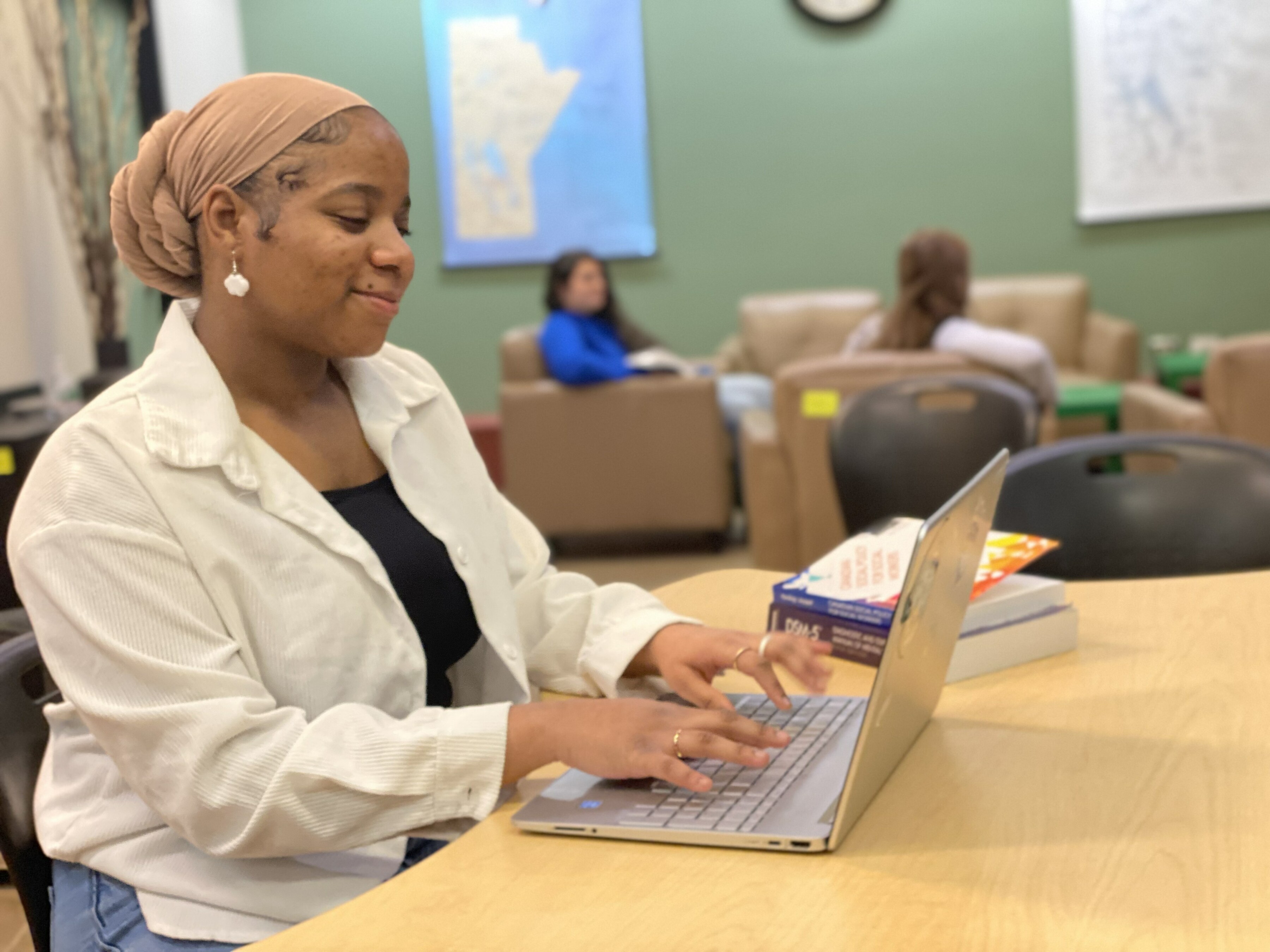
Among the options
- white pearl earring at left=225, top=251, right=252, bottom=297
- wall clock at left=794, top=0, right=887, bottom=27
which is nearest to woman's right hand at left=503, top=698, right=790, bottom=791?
white pearl earring at left=225, top=251, right=252, bottom=297

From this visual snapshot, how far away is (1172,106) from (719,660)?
20.3 feet

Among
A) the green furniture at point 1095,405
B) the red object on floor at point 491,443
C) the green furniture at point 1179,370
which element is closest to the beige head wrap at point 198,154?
the green furniture at point 1095,405

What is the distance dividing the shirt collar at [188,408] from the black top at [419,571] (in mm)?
114

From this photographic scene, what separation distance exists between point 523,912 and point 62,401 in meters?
3.97

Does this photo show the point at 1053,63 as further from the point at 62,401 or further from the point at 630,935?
the point at 630,935

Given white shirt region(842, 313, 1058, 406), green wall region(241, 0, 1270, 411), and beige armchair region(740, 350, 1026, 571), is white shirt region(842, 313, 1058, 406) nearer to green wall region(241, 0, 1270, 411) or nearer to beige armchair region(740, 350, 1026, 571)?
beige armchair region(740, 350, 1026, 571)

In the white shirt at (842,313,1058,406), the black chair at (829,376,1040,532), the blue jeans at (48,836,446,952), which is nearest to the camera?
the blue jeans at (48,836,446,952)

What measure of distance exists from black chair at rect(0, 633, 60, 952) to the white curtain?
3623 millimetres

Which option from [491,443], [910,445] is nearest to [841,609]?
[910,445]

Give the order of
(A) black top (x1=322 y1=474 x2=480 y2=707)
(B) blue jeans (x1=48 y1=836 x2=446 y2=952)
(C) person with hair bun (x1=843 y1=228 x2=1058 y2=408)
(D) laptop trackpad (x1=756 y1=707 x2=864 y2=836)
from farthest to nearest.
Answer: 1. (C) person with hair bun (x1=843 y1=228 x2=1058 y2=408)
2. (A) black top (x1=322 y1=474 x2=480 y2=707)
3. (B) blue jeans (x1=48 y1=836 x2=446 y2=952)
4. (D) laptop trackpad (x1=756 y1=707 x2=864 y2=836)

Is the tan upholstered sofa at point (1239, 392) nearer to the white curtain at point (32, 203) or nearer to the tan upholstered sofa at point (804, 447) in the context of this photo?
the tan upholstered sofa at point (804, 447)

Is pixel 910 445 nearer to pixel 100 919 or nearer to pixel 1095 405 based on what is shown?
pixel 100 919

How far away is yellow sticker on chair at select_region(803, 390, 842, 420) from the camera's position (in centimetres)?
409

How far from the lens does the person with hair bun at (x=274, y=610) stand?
1060mm
